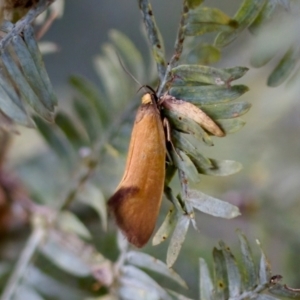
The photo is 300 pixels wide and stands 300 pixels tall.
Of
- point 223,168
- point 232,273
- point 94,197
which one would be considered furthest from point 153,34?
point 94,197

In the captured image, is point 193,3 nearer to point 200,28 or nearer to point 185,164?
point 200,28

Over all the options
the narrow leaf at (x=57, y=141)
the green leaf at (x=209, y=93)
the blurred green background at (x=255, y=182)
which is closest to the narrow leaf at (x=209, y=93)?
the green leaf at (x=209, y=93)

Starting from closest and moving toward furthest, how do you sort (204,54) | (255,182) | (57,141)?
(204,54) → (57,141) → (255,182)

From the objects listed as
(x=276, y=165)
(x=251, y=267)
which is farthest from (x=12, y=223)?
(x=251, y=267)

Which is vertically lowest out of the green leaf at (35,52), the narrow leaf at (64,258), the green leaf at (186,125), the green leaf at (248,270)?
the narrow leaf at (64,258)

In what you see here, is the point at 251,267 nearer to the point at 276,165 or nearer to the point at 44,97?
the point at 44,97

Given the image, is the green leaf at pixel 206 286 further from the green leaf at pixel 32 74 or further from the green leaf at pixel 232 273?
the green leaf at pixel 32 74

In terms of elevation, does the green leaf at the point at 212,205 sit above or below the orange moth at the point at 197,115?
below
